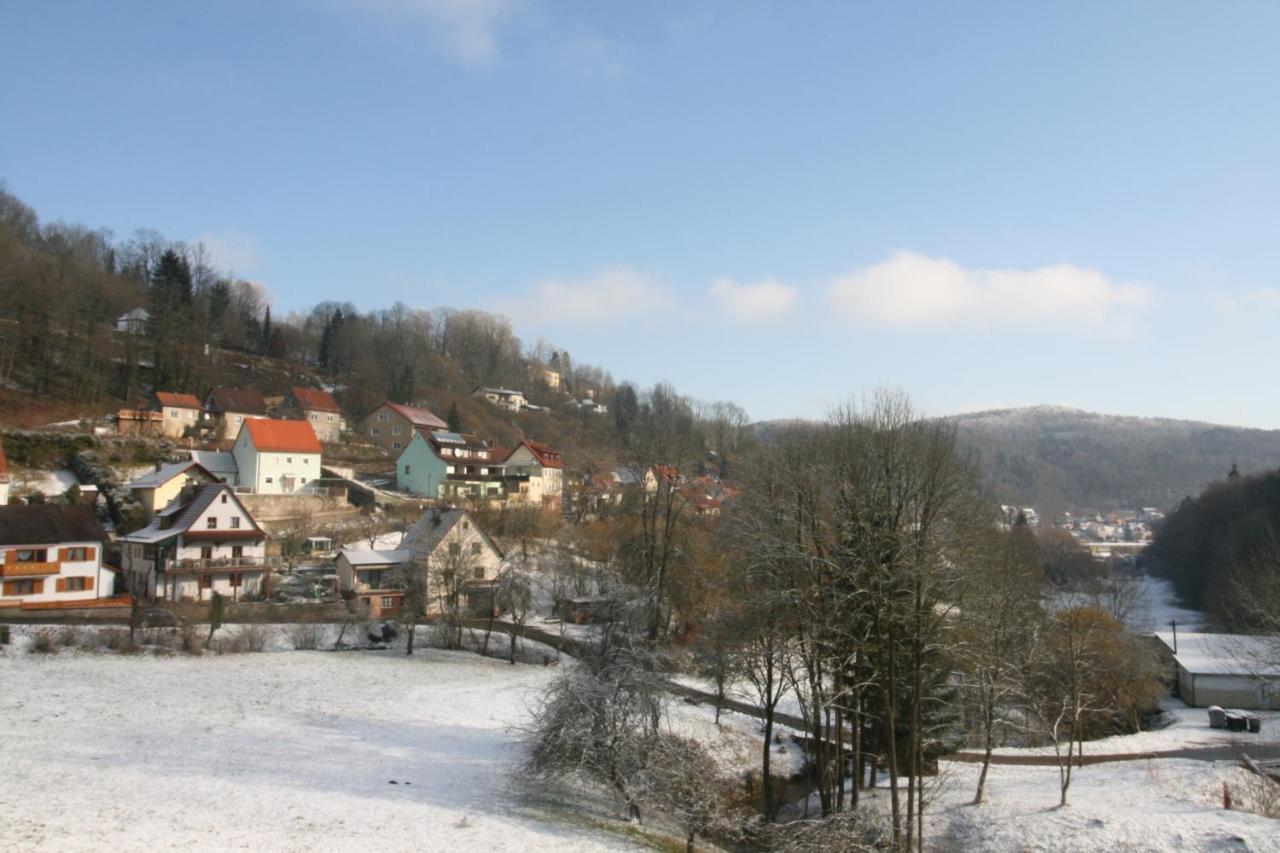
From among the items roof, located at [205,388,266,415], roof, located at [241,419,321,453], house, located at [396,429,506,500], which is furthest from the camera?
roof, located at [205,388,266,415]

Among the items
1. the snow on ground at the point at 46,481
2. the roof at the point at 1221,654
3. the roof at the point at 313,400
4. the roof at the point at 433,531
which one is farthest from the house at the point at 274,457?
the roof at the point at 1221,654

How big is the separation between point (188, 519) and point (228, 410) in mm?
27430

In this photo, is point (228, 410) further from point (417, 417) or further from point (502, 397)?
point (502, 397)

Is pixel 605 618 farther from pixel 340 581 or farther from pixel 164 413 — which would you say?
pixel 164 413

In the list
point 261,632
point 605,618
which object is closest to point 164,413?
point 261,632

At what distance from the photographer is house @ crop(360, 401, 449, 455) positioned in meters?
76.8

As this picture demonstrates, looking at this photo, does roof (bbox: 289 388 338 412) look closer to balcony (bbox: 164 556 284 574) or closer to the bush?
balcony (bbox: 164 556 284 574)

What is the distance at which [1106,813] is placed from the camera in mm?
18391

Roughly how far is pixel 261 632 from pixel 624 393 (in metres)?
98.5

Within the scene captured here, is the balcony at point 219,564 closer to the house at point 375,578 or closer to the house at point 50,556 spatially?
the house at point 50,556

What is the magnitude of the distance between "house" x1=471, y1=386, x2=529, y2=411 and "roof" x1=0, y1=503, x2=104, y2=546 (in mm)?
73132

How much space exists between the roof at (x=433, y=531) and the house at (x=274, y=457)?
15.3 meters

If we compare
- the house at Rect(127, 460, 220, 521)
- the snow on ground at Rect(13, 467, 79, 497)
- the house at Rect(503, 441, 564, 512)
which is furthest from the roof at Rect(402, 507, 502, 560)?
the house at Rect(503, 441, 564, 512)

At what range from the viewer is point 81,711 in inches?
822
